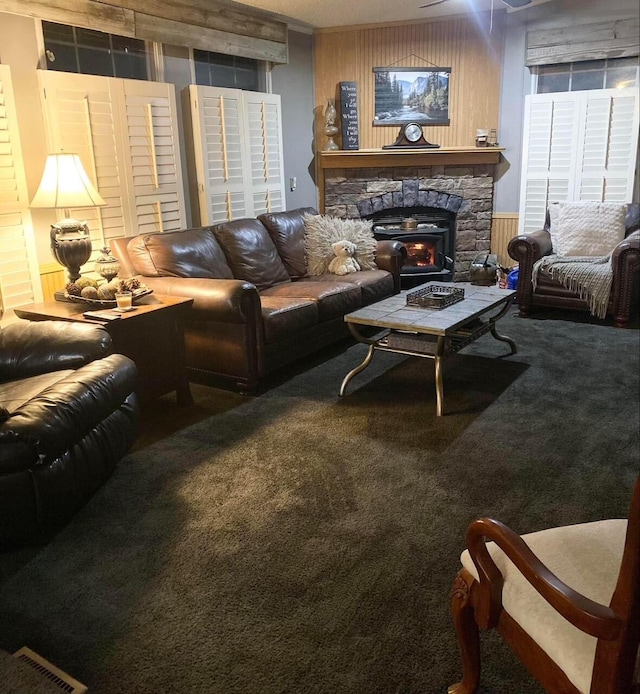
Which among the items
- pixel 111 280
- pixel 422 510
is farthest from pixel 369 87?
pixel 422 510

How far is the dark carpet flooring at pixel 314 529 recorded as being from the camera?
1.70 meters

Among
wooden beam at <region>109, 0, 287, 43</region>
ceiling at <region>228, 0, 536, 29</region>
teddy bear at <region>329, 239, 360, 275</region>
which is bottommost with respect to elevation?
teddy bear at <region>329, 239, 360, 275</region>

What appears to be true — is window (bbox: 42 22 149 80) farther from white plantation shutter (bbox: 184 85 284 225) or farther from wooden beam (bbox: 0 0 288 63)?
white plantation shutter (bbox: 184 85 284 225)

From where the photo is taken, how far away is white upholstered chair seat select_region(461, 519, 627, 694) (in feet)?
3.73

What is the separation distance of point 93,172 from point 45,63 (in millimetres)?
692

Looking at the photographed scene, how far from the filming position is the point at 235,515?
2.40m

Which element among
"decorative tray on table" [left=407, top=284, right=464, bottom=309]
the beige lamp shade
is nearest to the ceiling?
the beige lamp shade

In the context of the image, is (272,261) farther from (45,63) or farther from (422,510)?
(422,510)

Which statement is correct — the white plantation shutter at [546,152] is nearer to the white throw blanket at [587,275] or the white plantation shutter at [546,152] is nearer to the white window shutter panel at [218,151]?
the white throw blanket at [587,275]

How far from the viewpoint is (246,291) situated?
3465 millimetres

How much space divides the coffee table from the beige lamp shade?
5.32ft

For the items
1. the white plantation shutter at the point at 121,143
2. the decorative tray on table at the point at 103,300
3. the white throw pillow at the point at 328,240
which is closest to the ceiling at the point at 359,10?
the white plantation shutter at the point at 121,143

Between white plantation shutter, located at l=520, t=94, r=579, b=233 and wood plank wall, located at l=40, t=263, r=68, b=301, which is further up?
white plantation shutter, located at l=520, t=94, r=579, b=233

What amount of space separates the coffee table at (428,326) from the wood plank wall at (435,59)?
2957 millimetres
